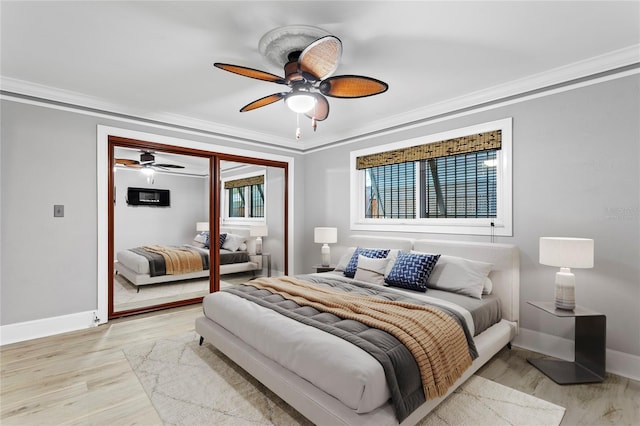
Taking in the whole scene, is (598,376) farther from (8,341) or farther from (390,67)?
(8,341)

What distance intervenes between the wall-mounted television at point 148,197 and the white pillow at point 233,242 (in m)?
0.96

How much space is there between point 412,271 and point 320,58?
84.5 inches

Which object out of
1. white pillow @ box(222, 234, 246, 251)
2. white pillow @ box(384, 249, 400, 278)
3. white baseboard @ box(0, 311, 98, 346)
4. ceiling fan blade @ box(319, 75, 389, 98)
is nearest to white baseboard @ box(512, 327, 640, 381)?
white pillow @ box(384, 249, 400, 278)

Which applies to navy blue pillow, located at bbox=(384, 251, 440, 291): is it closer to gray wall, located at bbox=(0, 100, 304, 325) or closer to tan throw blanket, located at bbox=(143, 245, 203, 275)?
tan throw blanket, located at bbox=(143, 245, 203, 275)

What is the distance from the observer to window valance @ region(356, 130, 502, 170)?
11.0ft

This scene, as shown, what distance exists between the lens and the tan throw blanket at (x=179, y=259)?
14.0 ft

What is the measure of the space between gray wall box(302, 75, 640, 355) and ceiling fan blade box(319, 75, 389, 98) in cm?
171

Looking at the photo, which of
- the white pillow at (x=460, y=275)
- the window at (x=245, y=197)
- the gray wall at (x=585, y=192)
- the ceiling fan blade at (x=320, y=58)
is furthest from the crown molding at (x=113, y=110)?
the white pillow at (x=460, y=275)

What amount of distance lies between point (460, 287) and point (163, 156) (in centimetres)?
396

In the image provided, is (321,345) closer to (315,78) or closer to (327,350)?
(327,350)

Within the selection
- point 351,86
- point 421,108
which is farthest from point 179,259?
point 421,108

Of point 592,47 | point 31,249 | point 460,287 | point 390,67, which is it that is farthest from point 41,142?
point 592,47

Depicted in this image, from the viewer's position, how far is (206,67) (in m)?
2.83

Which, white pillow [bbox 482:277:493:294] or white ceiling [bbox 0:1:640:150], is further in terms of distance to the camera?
white pillow [bbox 482:277:493:294]
